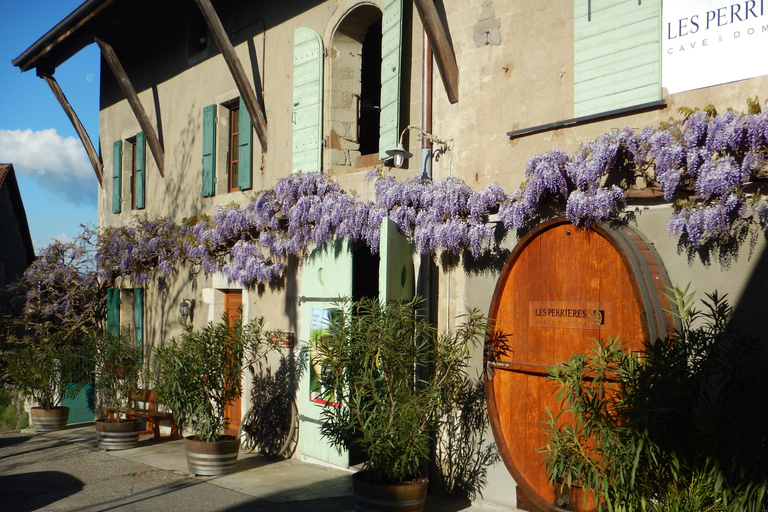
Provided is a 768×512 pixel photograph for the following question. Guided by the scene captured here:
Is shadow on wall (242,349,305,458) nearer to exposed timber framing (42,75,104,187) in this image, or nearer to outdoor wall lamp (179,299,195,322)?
outdoor wall lamp (179,299,195,322)

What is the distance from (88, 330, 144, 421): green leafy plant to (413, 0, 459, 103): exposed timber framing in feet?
15.9

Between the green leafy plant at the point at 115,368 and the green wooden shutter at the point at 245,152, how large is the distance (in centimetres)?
232

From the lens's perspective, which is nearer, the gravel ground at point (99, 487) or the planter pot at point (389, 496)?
the planter pot at point (389, 496)

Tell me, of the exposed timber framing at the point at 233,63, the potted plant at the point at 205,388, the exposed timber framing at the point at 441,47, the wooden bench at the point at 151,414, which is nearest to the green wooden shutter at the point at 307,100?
the exposed timber framing at the point at 233,63

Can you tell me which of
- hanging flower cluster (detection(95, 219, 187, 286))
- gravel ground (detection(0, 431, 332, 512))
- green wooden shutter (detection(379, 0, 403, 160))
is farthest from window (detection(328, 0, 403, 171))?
gravel ground (detection(0, 431, 332, 512))

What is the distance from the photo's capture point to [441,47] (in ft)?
18.4

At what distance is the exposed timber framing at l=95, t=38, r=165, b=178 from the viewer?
9469mm

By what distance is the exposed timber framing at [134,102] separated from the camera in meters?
9.47

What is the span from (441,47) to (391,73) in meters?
0.64

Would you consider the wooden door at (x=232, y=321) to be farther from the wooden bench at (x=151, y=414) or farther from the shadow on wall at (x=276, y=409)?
the wooden bench at (x=151, y=414)

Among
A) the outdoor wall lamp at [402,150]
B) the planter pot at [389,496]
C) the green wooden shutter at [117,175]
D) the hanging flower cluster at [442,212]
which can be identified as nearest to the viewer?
the planter pot at [389,496]

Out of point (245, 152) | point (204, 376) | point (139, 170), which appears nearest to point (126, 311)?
point (139, 170)

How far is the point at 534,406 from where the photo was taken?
15.7ft

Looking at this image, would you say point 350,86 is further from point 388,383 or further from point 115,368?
point 115,368
